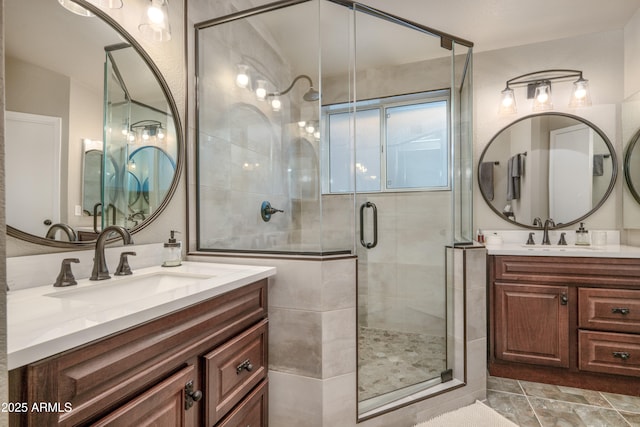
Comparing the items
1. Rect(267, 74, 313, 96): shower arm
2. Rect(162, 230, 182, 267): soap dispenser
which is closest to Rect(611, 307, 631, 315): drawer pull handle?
Rect(267, 74, 313, 96): shower arm

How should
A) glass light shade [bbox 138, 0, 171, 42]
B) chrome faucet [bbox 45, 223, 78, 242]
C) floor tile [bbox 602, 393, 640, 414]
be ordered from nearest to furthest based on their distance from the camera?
chrome faucet [bbox 45, 223, 78, 242] → glass light shade [bbox 138, 0, 171, 42] → floor tile [bbox 602, 393, 640, 414]

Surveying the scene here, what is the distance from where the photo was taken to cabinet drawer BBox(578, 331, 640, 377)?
6.37 ft

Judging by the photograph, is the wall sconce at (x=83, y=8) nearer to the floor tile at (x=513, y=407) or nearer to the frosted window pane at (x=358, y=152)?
the frosted window pane at (x=358, y=152)

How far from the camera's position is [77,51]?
123 cm

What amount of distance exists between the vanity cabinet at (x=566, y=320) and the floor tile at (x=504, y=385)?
39 millimetres

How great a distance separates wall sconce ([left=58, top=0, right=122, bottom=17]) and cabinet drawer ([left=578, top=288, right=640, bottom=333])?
3032mm

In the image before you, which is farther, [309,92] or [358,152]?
[358,152]

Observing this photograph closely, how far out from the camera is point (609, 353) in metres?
1.98

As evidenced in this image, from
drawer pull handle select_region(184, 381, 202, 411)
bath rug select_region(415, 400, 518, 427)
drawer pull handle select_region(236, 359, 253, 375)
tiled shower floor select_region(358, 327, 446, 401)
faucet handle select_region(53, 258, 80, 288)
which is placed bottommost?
bath rug select_region(415, 400, 518, 427)

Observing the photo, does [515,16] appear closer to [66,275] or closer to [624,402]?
[624,402]

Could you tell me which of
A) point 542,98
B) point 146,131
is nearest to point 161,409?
point 146,131

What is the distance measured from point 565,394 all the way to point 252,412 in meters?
2.03

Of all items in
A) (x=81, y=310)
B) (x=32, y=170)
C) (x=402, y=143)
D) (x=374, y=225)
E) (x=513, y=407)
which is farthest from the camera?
(x=402, y=143)

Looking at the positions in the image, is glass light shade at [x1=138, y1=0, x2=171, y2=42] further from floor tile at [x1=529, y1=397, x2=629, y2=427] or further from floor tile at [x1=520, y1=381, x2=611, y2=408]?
floor tile at [x1=520, y1=381, x2=611, y2=408]
